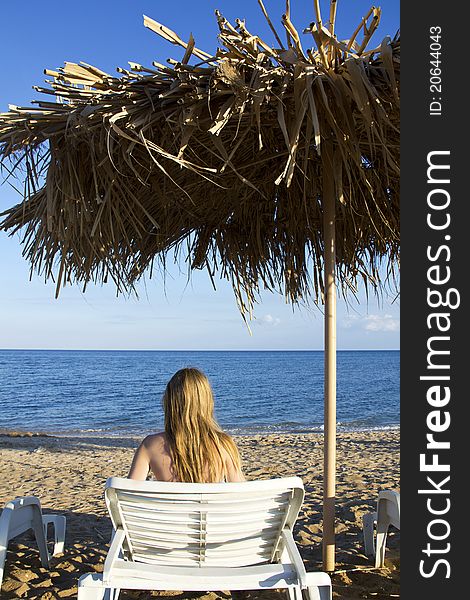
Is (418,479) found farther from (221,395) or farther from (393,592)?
(221,395)

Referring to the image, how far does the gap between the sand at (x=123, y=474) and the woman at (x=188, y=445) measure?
2.46ft

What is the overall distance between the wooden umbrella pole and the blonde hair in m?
0.56

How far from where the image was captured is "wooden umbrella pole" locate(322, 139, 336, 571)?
2.94 metres

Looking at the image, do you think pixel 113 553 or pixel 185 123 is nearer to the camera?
pixel 113 553

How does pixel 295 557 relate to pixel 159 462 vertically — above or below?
below

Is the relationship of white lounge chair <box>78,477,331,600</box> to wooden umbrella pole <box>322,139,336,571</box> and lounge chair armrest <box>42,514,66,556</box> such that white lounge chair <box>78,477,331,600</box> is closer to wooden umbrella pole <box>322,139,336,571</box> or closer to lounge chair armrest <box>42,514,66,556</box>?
wooden umbrella pole <box>322,139,336,571</box>

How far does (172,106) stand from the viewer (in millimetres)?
2602

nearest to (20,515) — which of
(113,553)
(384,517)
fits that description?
(113,553)

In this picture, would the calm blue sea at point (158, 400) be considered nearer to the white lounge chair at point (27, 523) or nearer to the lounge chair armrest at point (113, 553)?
the white lounge chair at point (27, 523)

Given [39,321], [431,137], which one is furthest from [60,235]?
[39,321]

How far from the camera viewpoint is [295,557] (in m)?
2.15

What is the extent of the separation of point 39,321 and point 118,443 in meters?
42.7

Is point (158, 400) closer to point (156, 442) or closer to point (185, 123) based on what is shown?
point (156, 442)

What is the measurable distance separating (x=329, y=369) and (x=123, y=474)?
5455mm
